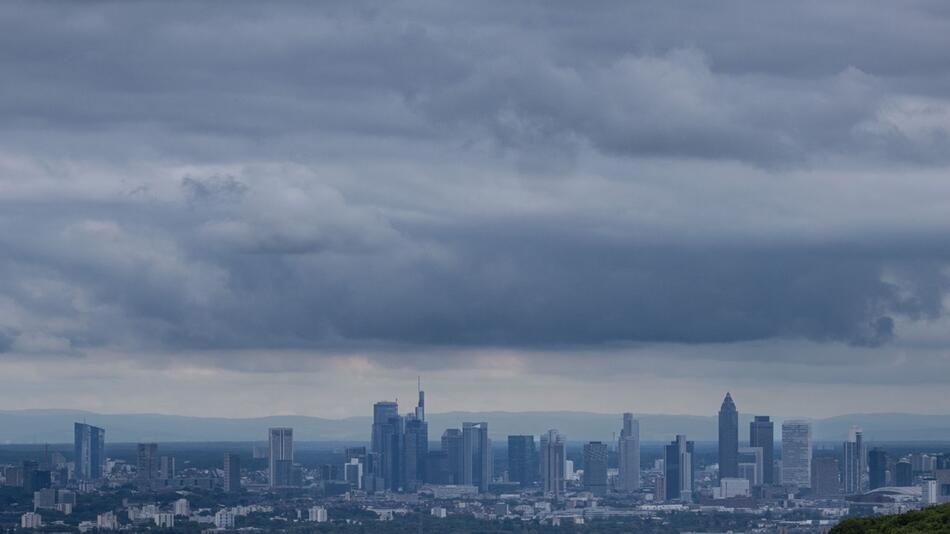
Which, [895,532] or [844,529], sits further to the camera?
[844,529]

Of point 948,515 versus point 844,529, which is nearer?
point 948,515
